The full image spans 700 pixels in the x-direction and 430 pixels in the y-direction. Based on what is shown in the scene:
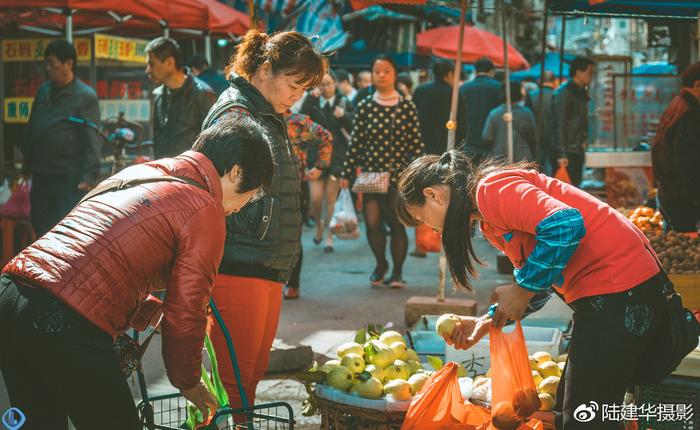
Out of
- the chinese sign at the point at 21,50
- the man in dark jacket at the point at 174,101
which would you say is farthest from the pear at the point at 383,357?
the chinese sign at the point at 21,50

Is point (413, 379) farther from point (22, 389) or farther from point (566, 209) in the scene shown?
point (22, 389)

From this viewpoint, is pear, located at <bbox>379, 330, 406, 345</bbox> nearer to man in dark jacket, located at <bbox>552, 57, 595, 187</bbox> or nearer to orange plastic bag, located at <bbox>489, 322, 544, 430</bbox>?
orange plastic bag, located at <bbox>489, 322, 544, 430</bbox>

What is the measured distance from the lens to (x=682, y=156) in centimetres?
686

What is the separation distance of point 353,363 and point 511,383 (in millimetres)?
889

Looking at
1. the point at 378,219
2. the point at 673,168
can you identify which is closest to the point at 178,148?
the point at 378,219

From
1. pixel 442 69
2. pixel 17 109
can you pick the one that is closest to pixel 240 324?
pixel 442 69

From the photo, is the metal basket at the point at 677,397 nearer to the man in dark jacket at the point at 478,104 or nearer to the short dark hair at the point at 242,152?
the short dark hair at the point at 242,152

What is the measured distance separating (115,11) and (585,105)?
17.3 feet

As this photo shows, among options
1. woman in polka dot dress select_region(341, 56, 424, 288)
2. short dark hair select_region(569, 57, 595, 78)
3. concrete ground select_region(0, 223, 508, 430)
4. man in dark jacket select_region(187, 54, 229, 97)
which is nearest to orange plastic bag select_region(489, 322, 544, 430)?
concrete ground select_region(0, 223, 508, 430)

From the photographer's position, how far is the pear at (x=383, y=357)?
4156 millimetres

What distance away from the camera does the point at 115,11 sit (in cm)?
936

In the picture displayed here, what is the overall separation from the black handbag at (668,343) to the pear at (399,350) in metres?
1.26

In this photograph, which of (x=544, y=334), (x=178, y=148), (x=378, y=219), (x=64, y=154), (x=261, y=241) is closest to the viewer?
(x=261, y=241)

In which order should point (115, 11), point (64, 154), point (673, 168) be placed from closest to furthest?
point (673, 168)
point (64, 154)
point (115, 11)
